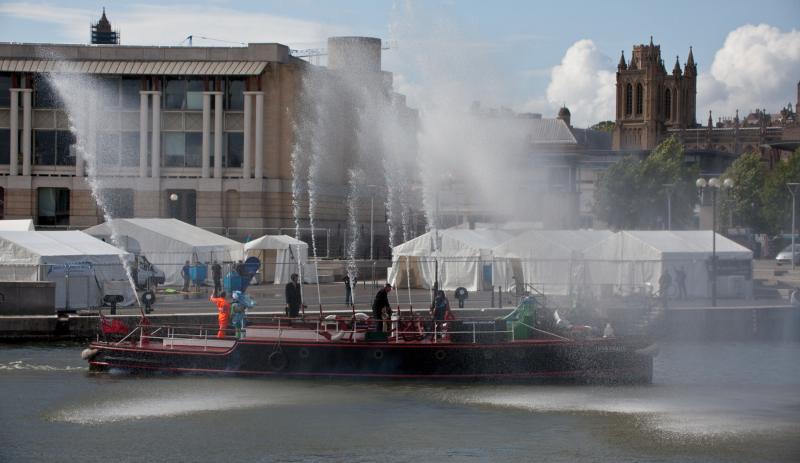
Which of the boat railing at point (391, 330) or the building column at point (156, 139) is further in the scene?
the building column at point (156, 139)

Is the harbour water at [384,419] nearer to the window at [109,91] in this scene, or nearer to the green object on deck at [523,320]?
the green object on deck at [523,320]

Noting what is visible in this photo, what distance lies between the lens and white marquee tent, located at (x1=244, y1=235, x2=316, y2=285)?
6306 cm

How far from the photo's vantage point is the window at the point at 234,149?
80812 mm

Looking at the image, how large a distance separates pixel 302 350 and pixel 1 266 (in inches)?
652

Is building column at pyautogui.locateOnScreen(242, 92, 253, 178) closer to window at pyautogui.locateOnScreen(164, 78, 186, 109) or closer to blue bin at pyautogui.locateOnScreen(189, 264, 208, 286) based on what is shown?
window at pyautogui.locateOnScreen(164, 78, 186, 109)

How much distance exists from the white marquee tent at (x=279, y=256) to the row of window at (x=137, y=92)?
1881cm

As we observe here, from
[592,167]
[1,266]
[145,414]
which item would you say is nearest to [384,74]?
[1,266]

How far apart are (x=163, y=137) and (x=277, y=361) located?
46.9 m

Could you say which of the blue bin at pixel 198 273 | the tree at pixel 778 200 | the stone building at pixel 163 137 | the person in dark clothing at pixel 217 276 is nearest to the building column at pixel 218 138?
the stone building at pixel 163 137

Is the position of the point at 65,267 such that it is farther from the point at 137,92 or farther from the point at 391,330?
the point at 137,92

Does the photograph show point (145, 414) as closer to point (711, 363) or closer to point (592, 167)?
point (711, 363)

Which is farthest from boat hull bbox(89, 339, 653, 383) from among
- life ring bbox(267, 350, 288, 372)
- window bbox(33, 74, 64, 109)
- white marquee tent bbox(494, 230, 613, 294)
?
window bbox(33, 74, 64, 109)

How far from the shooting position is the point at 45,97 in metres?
80.3

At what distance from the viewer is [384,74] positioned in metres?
84.0
